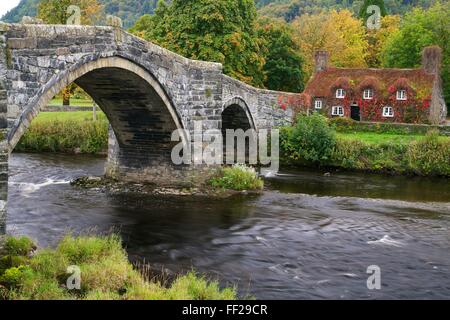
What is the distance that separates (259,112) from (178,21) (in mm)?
8914

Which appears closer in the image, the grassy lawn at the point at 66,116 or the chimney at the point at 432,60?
the grassy lawn at the point at 66,116

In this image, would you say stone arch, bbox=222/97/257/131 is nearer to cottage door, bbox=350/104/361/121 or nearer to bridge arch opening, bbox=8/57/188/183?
bridge arch opening, bbox=8/57/188/183

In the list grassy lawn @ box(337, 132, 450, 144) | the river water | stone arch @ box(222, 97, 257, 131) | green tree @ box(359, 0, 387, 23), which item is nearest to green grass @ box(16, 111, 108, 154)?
the river water

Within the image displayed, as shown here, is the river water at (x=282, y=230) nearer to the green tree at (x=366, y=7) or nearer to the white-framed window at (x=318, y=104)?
the white-framed window at (x=318, y=104)

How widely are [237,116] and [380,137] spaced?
9165mm

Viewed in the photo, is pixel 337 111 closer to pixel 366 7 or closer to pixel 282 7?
pixel 366 7

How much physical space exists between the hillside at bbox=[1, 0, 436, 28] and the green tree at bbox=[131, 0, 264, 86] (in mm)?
56237

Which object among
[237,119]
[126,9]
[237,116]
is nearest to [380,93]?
[237,119]

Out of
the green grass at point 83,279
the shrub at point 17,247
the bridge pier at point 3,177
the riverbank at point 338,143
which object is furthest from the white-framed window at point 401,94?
the bridge pier at point 3,177

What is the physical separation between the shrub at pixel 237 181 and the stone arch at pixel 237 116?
5.86m

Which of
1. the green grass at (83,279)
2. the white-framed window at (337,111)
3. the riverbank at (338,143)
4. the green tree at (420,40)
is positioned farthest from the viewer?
the green tree at (420,40)

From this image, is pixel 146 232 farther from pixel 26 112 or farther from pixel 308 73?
A: pixel 308 73

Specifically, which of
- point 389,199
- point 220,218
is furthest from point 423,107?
point 220,218

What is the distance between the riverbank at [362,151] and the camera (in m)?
30.0
